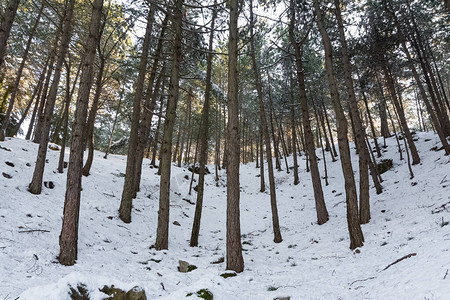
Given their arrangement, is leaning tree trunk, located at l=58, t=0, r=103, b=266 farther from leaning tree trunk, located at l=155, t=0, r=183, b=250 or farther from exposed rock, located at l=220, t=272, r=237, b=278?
exposed rock, located at l=220, t=272, r=237, b=278

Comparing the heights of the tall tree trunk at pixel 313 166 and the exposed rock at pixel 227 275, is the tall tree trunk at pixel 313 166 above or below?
above

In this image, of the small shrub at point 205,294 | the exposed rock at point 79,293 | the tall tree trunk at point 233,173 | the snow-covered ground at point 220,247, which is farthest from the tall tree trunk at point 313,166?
the exposed rock at point 79,293

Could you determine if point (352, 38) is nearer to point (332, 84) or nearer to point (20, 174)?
point (332, 84)

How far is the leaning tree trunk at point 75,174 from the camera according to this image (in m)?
5.02

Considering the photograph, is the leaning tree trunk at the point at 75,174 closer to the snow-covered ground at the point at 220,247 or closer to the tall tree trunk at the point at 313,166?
the snow-covered ground at the point at 220,247

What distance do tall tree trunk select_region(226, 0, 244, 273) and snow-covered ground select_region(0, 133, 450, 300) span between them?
0.49 metres

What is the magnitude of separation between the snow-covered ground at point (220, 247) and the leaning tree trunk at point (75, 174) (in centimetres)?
33

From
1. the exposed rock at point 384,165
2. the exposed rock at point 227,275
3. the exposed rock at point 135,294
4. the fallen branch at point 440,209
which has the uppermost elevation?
the exposed rock at point 384,165

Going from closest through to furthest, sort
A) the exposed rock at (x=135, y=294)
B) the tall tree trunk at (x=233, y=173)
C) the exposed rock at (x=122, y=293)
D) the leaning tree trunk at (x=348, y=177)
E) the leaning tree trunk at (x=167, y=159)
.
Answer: the exposed rock at (x=122, y=293)
the exposed rock at (x=135, y=294)
the tall tree trunk at (x=233, y=173)
the leaning tree trunk at (x=348, y=177)
the leaning tree trunk at (x=167, y=159)

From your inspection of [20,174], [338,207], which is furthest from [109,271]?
[338,207]

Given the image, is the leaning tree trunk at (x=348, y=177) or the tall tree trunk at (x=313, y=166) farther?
the tall tree trunk at (x=313, y=166)

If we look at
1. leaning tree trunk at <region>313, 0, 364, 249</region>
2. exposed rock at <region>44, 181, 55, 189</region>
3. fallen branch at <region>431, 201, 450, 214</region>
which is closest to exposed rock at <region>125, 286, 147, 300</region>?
leaning tree trunk at <region>313, 0, 364, 249</region>

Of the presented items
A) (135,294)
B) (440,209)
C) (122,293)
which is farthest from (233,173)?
(440,209)

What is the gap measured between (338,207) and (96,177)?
13.8 meters
